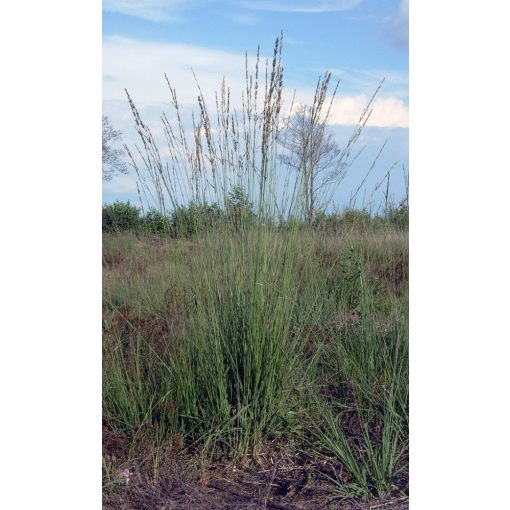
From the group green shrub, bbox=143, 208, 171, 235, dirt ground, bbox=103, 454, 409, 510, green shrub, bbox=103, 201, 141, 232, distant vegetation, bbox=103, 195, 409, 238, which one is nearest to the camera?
dirt ground, bbox=103, 454, 409, 510

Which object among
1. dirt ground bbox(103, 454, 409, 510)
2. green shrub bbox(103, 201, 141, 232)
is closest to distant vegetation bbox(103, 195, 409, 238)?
green shrub bbox(103, 201, 141, 232)

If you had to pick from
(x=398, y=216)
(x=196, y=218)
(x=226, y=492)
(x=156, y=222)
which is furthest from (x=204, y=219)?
(x=398, y=216)

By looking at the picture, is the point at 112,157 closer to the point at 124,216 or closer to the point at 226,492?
the point at 124,216

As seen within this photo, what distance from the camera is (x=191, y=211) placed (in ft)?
10.3

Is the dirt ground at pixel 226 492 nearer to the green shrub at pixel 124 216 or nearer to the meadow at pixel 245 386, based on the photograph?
the meadow at pixel 245 386

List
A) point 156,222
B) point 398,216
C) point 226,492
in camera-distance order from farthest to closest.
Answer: point 398,216 → point 156,222 → point 226,492

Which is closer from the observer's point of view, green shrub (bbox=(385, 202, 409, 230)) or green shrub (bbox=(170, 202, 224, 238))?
green shrub (bbox=(170, 202, 224, 238))

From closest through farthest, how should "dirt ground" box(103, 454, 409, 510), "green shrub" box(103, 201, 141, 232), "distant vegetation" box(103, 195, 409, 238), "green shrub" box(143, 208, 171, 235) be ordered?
"dirt ground" box(103, 454, 409, 510), "distant vegetation" box(103, 195, 409, 238), "green shrub" box(143, 208, 171, 235), "green shrub" box(103, 201, 141, 232)

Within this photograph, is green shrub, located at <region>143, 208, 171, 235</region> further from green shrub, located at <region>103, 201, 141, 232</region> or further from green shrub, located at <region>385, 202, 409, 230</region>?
green shrub, located at <region>385, 202, 409, 230</region>
